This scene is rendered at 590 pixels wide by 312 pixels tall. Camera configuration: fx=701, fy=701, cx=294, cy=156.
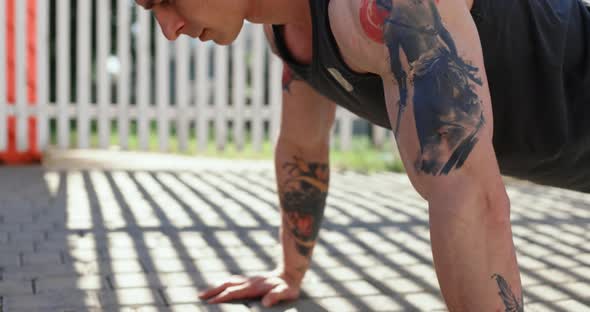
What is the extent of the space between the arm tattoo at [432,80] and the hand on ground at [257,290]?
111cm

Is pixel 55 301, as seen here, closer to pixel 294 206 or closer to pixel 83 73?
pixel 294 206

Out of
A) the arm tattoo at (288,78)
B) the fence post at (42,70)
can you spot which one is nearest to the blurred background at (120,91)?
the fence post at (42,70)

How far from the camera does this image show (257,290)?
2377 millimetres

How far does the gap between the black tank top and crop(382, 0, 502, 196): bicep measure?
0.85ft

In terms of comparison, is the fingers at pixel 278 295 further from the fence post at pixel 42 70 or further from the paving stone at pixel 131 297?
the fence post at pixel 42 70

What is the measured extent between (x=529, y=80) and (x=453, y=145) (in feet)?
1.74

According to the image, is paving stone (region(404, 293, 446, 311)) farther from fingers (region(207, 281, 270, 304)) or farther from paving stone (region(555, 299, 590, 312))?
fingers (region(207, 281, 270, 304))

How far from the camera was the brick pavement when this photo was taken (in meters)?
2.42

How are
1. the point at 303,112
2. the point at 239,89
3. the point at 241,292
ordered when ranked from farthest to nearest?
the point at 239,89 < the point at 241,292 < the point at 303,112

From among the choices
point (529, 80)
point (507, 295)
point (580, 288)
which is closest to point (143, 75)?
point (580, 288)

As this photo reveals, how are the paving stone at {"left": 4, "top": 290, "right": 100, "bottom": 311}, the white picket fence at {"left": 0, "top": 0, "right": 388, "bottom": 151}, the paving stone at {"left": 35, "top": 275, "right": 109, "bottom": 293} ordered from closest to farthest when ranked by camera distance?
1. the paving stone at {"left": 4, "top": 290, "right": 100, "bottom": 311}
2. the paving stone at {"left": 35, "top": 275, "right": 109, "bottom": 293}
3. the white picket fence at {"left": 0, "top": 0, "right": 388, "bottom": 151}

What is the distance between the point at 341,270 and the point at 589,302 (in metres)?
0.93

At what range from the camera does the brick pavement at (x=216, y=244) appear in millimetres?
2418

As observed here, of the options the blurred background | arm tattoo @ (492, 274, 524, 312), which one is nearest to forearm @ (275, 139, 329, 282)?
arm tattoo @ (492, 274, 524, 312)
